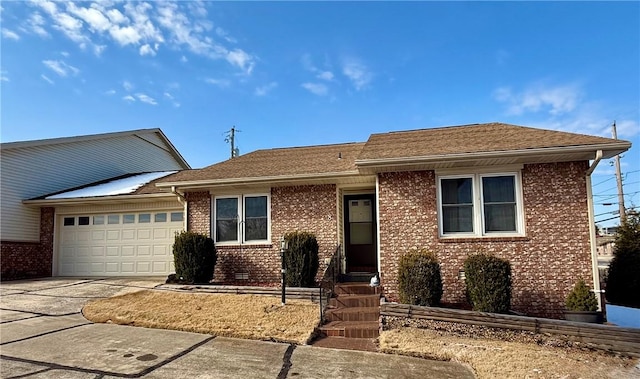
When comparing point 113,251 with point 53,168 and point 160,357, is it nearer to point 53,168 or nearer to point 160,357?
point 53,168

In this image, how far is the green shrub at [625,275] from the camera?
33.6 feet

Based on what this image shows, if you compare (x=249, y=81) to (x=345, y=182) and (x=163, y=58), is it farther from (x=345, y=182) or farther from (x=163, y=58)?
(x=345, y=182)

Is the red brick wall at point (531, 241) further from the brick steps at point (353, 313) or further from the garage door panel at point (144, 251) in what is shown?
the garage door panel at point (144, 251)

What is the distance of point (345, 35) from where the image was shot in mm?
12617

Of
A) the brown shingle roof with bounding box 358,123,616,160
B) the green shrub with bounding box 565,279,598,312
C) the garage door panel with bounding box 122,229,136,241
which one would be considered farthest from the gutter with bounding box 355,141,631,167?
the garage door panel with bounding box 122,229,136,241

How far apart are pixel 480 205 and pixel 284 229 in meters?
5.00

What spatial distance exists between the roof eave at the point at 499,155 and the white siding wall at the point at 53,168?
12851 millimetres

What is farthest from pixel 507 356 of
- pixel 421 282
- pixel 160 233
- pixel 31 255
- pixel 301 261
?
pixel 31 255

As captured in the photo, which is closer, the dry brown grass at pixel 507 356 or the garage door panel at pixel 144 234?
the dry brown grass at pixel 507 356

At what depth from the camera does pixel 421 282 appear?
319 inches

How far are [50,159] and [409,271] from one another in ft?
49.4

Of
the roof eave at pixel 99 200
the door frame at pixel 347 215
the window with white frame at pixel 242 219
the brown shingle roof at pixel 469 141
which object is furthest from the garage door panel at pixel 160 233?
the brown shingle roof at pixel 469 141

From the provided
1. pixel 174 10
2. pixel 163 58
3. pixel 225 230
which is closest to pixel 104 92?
pixel 163 58

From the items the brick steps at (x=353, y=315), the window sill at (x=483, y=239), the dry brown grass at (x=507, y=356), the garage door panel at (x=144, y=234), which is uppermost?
the garage door panel at (x=144, y=234)
